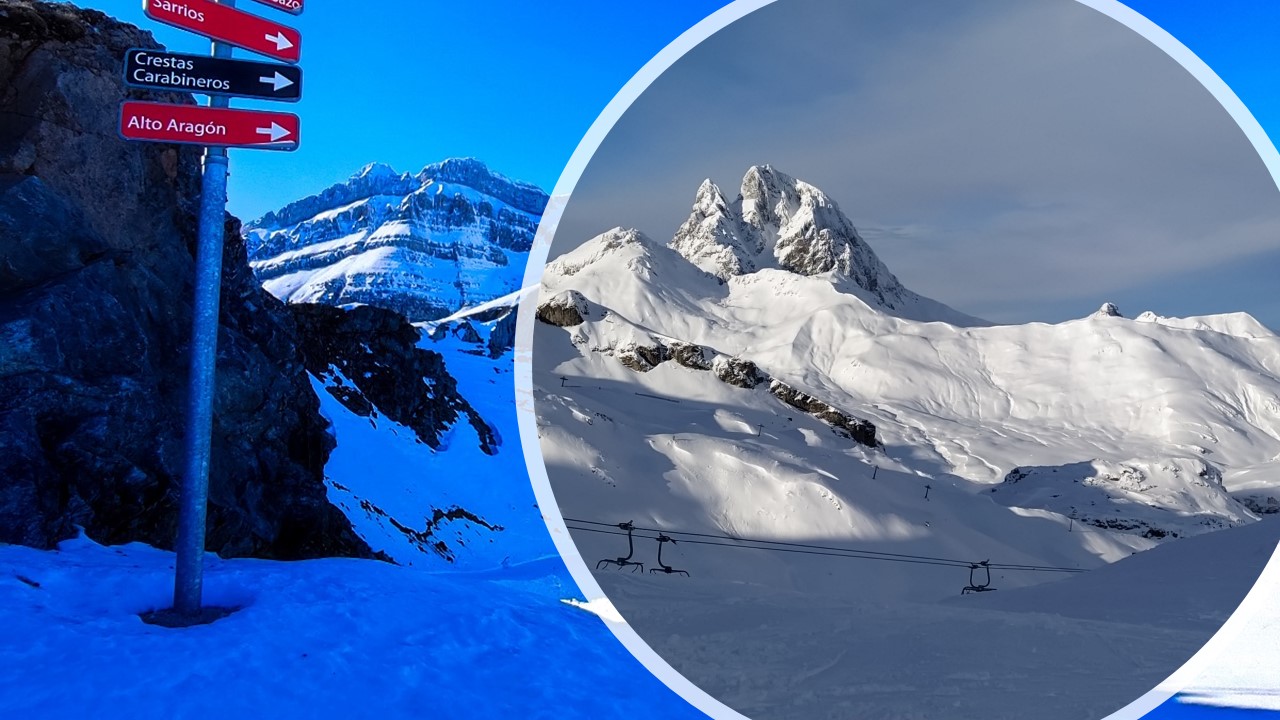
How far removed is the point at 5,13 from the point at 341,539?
33.0ft

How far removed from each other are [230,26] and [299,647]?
474 centimetres

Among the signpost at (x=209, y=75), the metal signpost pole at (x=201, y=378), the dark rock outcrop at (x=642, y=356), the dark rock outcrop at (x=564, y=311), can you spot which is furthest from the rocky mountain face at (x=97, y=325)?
the dark rock outcrop at (x=564, y=311)

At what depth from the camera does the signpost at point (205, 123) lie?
5.45 meters

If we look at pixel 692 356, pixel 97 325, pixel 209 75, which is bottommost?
pixel 97 325

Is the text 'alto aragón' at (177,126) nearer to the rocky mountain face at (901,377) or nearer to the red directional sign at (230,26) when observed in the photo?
the red directional sign at (230,26)

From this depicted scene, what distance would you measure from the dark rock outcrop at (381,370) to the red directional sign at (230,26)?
32.0 meters

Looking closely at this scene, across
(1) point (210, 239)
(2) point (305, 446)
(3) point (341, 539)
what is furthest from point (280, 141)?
(2) point (305, 446)

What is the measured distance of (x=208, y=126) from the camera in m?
5.55

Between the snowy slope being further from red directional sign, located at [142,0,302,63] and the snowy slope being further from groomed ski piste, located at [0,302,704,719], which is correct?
red directional sign, located at [142,0,302,63]

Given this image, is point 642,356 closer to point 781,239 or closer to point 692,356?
point 692,356

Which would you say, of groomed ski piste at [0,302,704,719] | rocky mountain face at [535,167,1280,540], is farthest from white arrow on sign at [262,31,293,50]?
rocky mountain face at [535,167,1280,540]

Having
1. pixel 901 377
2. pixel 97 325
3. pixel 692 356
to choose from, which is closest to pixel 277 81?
pixel 97 325

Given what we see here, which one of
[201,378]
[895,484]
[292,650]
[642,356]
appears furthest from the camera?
[642,356]

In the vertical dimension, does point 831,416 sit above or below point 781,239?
below
